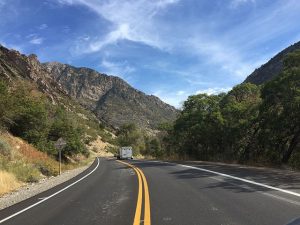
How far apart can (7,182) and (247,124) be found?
22.8 metres

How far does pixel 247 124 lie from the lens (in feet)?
124

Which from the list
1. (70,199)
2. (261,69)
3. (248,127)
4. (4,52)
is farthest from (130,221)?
(4,52)

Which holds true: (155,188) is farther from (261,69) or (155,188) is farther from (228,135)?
(261,69)

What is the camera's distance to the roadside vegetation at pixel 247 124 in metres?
29.8

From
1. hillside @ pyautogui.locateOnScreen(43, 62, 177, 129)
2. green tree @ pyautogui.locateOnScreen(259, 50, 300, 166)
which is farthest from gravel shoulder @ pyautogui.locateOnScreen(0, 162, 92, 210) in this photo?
hillside @ pyautogui.locateOnScreen(43, 62, 177, 129)

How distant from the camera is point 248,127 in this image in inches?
1485

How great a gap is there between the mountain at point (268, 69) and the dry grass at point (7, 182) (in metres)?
69.9

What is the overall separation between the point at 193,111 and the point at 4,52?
74707mm

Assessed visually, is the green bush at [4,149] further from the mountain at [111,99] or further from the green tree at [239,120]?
the mountain at [111,99]

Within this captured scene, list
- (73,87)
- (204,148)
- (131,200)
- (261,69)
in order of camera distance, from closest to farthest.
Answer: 1. (131,200)
2. (204,148)
3. (261,69)
4. (73,87)

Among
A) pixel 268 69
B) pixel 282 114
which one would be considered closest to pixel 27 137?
pixel 282 114

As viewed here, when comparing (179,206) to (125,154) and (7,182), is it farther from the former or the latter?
(125,154)

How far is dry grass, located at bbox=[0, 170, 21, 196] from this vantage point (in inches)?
801

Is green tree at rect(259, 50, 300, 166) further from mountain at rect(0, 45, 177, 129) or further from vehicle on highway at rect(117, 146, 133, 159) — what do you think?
mountain at rect(0, 45, 177, 129)
